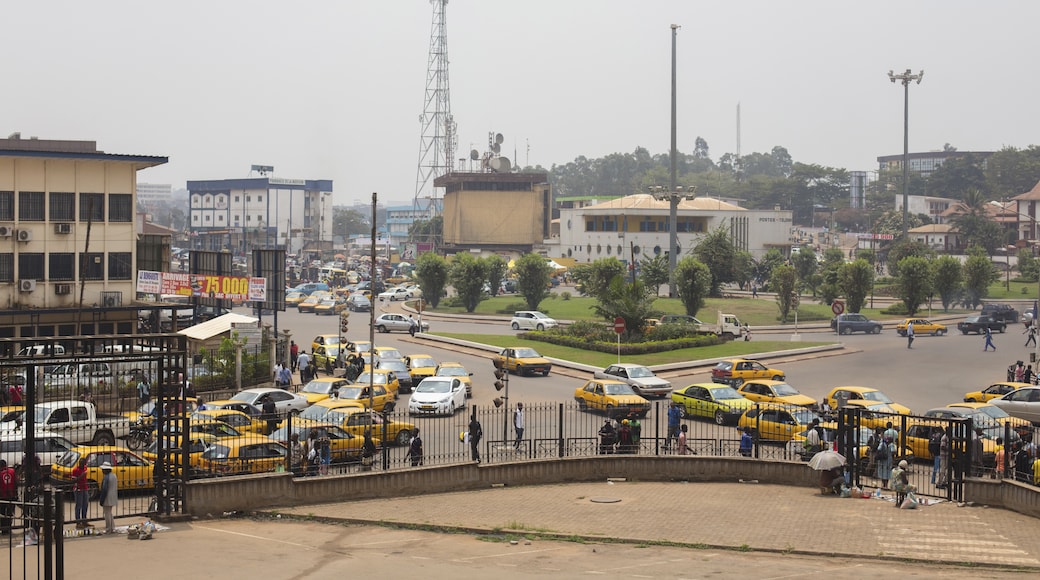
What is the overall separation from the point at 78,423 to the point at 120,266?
872 inches

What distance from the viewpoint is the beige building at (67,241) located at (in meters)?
41.6

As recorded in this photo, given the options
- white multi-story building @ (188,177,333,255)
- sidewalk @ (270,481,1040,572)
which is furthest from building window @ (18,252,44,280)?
white multi-story building @ (188,177,333,255)

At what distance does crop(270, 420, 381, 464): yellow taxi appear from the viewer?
22.0 m

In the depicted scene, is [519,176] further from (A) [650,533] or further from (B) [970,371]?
(A) [650,533]

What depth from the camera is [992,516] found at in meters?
19.3

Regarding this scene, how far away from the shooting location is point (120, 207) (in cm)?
4450

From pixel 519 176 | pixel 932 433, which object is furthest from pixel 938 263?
pixel 519 176

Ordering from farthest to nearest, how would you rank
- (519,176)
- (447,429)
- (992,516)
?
(519,176)
(447,429)
(992,516)

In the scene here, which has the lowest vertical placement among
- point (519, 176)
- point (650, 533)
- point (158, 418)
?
point (650, 533)

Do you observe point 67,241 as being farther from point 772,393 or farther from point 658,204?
point 658,204

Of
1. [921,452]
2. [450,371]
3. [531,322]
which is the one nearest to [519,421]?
[921,452]

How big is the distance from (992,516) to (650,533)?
6.39m

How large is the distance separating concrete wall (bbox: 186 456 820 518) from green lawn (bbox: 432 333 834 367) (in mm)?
19175

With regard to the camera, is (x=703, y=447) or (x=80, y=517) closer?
(x=80, y=517)
